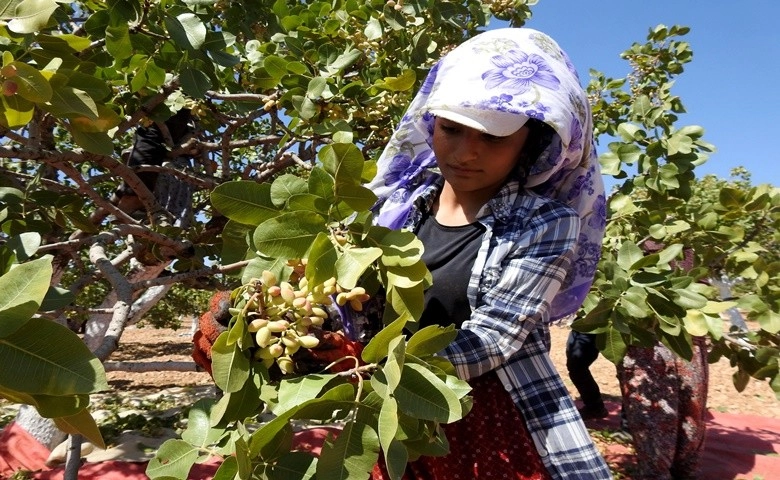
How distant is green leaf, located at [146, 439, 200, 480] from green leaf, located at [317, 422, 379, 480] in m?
0.26

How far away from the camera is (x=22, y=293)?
25.9 inches

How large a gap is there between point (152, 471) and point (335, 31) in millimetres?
1723

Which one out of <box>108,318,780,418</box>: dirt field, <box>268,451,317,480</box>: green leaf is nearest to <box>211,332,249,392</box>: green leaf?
<box>268,451,317,480</box>: green leaf

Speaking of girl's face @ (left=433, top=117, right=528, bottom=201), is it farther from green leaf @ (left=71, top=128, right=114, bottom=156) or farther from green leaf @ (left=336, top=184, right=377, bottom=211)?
green leaf @ (left=71, top=128, right=114, bottom=156)

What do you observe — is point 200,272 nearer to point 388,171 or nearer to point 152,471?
point 388,171

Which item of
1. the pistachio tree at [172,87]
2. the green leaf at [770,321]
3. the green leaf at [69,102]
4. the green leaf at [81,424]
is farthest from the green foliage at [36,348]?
the green leaf at [770,321]

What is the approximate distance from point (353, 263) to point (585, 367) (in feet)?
16.4

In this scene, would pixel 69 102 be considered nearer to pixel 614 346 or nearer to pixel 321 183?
pixel 321 183

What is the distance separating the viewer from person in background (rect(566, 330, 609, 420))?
17.2 ft

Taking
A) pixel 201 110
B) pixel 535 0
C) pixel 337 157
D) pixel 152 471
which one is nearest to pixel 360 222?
pixel 337 157

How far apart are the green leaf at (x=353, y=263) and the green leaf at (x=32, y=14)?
2.01 feet

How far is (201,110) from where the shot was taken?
2961mm

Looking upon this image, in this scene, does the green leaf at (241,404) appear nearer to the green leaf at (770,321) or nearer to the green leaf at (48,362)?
the green leaf at (48,362)

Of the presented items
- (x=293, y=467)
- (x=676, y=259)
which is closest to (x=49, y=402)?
(x=293, y=467)
